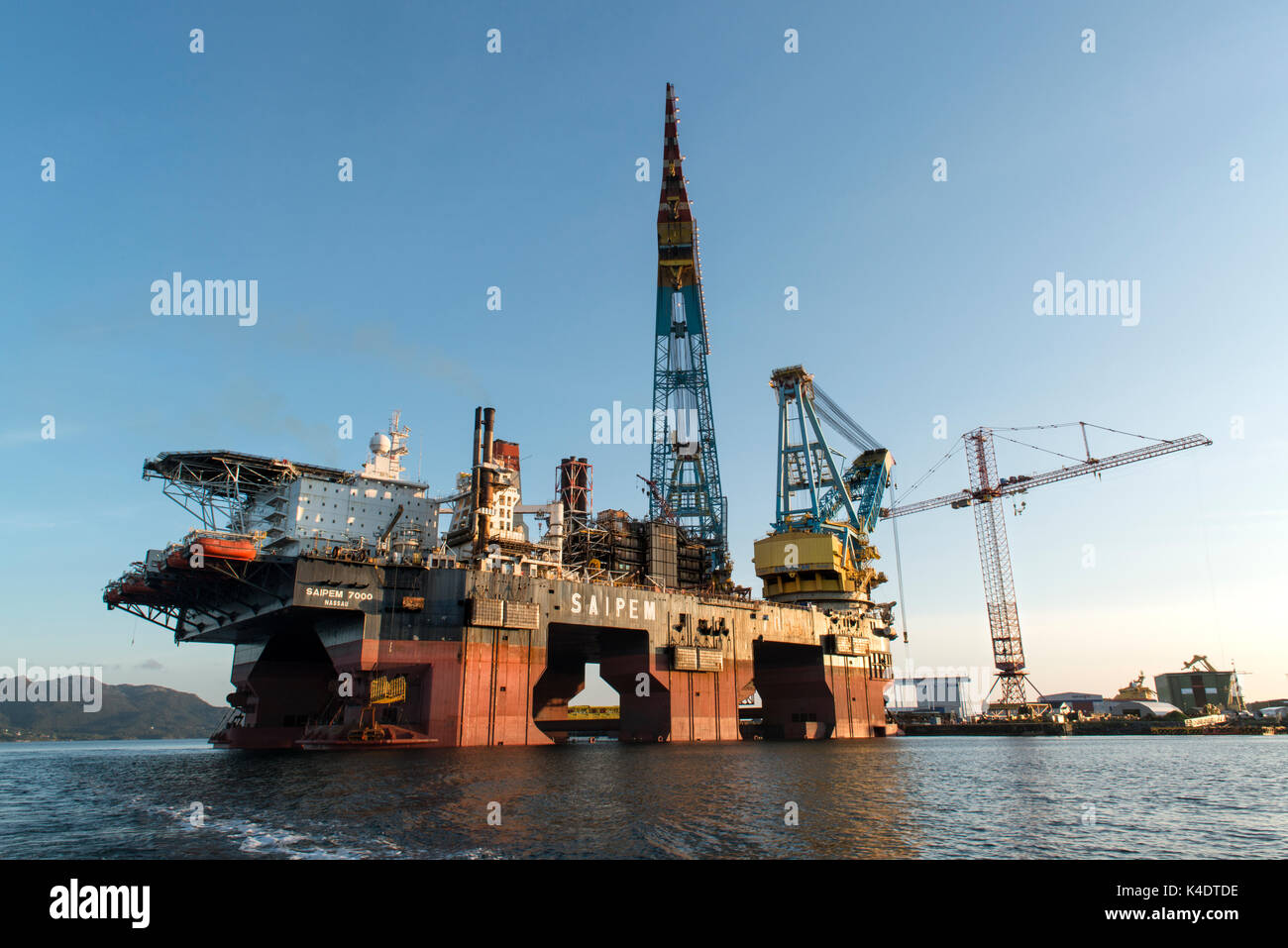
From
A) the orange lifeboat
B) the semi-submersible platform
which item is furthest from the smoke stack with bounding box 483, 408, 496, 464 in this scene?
the orange lifeboat

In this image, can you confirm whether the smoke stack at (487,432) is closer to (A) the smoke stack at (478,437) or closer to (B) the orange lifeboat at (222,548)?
(A) the smoke stack at (478,437)

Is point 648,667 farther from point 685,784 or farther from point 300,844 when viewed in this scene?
point 300,844

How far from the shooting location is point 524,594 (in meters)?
51.7

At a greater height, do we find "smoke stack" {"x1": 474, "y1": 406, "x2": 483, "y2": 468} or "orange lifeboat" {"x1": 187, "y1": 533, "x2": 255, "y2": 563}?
"smoke stack" {"x1": 474, "y1": 406, "x2": 483, "y2": 468}

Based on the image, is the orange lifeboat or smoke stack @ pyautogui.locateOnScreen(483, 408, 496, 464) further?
smoke stack @ pyautogui.locateOnScreen(483, 408, 496, 464)

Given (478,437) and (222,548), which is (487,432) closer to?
(478,437)

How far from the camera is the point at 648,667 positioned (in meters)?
59.3

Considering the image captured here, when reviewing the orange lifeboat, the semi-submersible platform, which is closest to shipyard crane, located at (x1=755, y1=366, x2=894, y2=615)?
the semi-submersible platform

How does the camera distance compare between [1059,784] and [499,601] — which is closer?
[1059,784]

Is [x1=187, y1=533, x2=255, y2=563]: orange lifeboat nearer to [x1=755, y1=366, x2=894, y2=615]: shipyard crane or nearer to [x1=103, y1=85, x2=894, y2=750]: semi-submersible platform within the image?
[x1=103, y1=85, x2=894, y2=750]: semi-submersible platform

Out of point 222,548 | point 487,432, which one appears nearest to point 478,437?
point 487,432

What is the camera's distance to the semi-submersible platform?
48.3m
